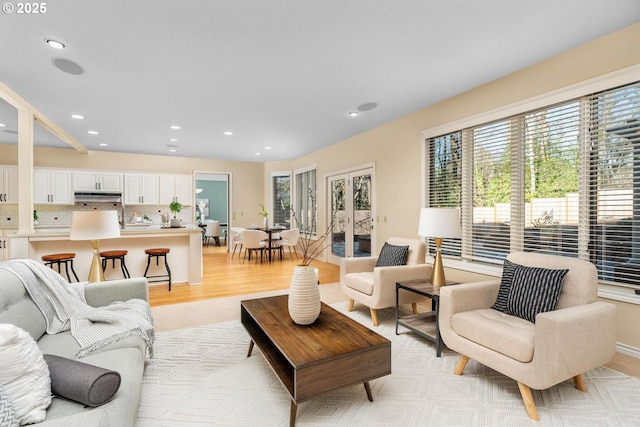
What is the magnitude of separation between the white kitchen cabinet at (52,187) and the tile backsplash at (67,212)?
0.30 m

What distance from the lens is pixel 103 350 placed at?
5.88 feet

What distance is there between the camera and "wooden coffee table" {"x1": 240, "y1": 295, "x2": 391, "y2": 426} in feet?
5.42

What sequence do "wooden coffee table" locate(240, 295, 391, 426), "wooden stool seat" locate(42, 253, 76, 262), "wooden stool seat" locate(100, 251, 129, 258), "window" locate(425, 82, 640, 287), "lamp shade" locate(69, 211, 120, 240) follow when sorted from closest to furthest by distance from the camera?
"wooden coffee table" locate(240, 295, 391, 426) → "window" locate(425, 82, 640, 287) → "lamp shade" locate(69, 211, 120, 240) → "wooden stool seat" locate(42, 253, 76, 262) → "wooden stool seat" locate(100, 251, 129, 258)

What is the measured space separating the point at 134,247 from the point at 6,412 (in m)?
4.19

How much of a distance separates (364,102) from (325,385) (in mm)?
3454

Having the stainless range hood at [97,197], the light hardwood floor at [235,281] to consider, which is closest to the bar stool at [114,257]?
the light hardwood floor at [235,281]

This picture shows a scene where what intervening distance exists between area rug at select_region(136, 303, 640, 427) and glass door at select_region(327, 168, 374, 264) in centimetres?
340

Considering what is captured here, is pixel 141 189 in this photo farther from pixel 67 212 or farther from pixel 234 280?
pixel 234 280

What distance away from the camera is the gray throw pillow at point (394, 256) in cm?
355

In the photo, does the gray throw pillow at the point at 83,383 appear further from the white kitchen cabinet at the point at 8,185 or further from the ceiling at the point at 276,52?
the white kitchen cabinet at the point at 8,185

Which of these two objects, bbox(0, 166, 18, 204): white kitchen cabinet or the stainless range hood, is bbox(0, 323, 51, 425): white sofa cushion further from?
bbox(0, 166, 18, 204): white kitchen cabinet

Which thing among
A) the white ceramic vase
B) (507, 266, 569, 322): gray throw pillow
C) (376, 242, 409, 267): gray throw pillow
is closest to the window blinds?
(507, 266, 569, 322): gray throw pillow

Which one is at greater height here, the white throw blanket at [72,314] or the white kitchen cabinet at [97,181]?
the white kitchen cabinet at [97,181]

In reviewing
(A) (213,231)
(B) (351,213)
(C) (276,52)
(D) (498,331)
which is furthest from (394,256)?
(A) (213,231)
